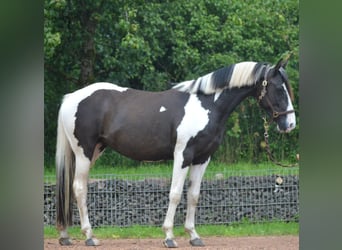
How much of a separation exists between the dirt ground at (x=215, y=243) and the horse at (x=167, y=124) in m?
0.12

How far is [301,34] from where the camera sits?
1.42 meters

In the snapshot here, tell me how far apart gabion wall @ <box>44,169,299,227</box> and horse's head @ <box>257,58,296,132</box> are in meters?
1.37

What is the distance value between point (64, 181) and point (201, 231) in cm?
147

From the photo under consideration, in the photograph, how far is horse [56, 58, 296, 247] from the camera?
478 cm

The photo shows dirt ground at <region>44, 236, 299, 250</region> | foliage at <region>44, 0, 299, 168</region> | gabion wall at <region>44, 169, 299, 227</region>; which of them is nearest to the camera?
dirt ground at <region>44, 236, 299, 250</region>

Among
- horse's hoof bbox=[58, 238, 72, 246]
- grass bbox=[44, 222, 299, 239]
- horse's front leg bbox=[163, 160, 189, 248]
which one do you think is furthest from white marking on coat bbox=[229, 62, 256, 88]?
horse's hoof bbox=[58, 238, 72, 246]

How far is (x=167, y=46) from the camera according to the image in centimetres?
758

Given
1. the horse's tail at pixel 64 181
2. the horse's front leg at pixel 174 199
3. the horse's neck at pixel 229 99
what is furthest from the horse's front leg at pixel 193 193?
the horse's tail at pixel 64 181

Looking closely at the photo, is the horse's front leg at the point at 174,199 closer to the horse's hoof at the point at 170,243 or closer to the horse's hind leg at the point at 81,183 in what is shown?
the horse's hoof at the point at 170,243

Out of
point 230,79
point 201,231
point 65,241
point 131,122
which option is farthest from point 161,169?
point 230,79

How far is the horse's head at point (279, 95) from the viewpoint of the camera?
4781 millimetres

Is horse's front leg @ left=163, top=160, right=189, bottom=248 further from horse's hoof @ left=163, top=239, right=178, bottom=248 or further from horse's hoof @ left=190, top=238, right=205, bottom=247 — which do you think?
horse's hoof @ left=190, top=238, right=205, bottom=247

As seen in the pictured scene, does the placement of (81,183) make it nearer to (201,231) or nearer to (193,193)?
(193,193)
